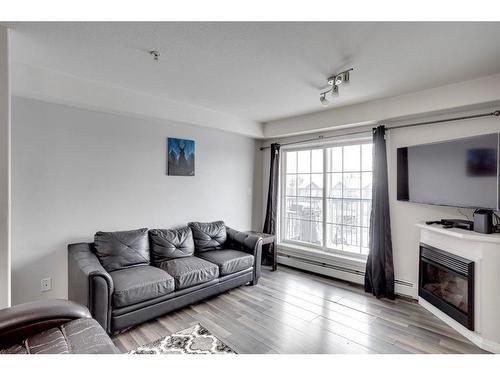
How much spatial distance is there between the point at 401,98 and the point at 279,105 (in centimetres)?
145

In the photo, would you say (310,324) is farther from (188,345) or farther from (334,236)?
(334,236)

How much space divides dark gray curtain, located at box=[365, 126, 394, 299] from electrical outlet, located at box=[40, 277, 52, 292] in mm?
3637

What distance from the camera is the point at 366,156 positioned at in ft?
11.8

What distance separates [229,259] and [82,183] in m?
1.89

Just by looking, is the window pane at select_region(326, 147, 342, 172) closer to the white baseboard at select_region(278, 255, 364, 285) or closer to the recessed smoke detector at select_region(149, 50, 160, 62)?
the white baseboard at select_region(278, 255, 364, 285)

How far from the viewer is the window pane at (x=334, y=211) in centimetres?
385

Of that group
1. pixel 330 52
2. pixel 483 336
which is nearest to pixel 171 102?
pixel 330 52

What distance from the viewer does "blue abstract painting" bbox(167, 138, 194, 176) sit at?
3.54 metres

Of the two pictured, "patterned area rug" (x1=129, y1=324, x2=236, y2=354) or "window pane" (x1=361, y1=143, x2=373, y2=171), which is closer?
"patterned area rug" (x1=129, y1=324, x2=236, y2=354)

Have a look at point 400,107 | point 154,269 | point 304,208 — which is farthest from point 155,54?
point 304,208

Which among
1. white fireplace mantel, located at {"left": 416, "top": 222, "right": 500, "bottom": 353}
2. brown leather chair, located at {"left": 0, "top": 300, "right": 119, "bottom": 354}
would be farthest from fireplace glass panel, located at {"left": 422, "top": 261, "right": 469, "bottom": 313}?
brown leather chair, located at {"left": 0, "top": 300, "right": 119, "bottom": 354}

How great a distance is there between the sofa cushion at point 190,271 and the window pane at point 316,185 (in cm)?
204

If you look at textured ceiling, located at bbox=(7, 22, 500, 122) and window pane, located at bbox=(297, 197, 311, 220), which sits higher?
textured ceiling, located at bbox=(7, 22, 500, 122)

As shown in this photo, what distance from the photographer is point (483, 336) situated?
2154 mm
